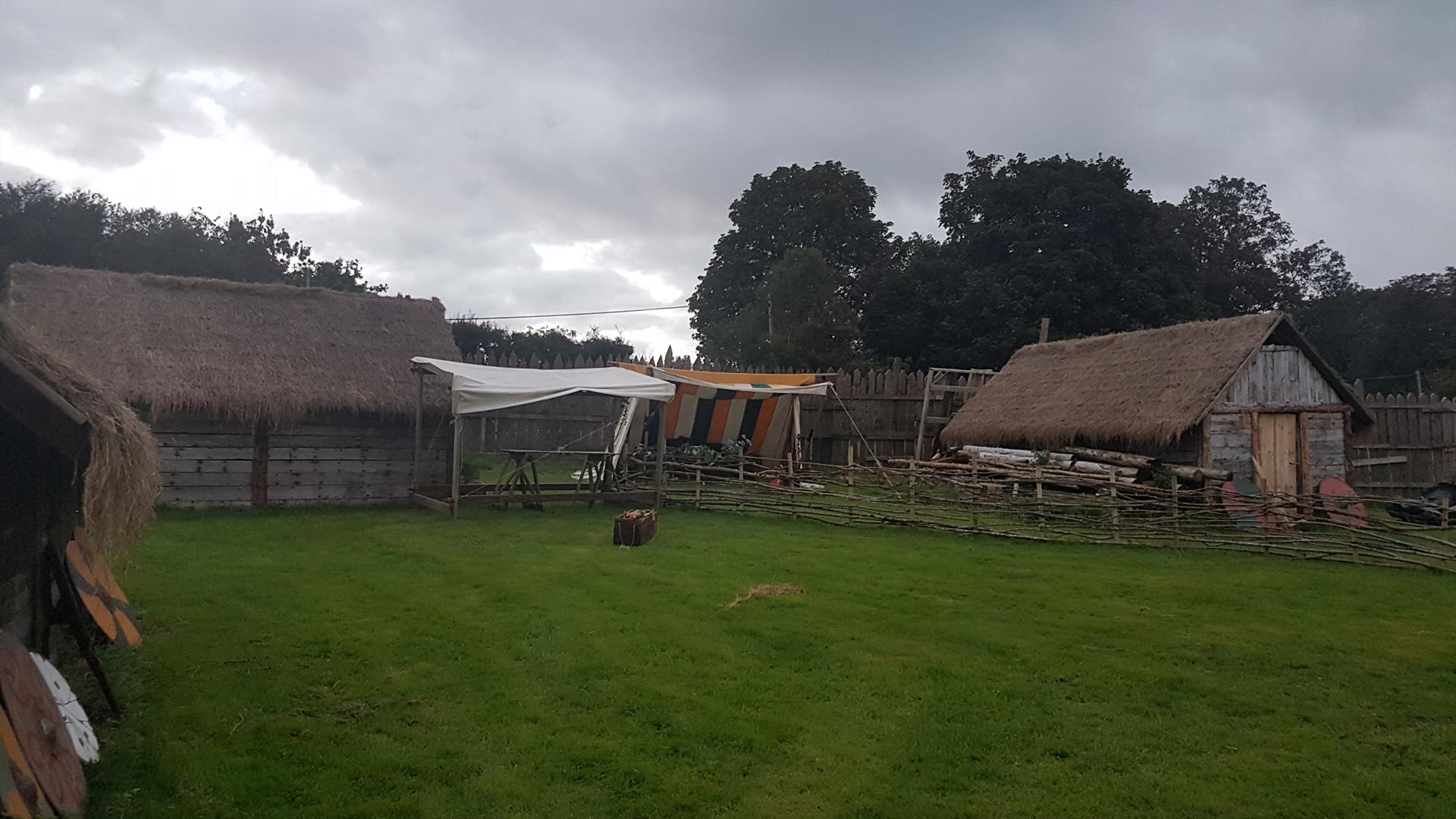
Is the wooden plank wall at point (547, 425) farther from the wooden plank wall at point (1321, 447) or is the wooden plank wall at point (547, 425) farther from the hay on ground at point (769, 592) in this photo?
the wooden plank wall at point (1321, 447)

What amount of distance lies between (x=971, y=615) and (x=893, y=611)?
0.58 metres

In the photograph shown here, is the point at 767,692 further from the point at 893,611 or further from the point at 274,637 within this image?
the point at 274,637

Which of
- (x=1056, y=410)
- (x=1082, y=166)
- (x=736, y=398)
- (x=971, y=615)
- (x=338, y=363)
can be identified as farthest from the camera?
(x=1082, y=166)

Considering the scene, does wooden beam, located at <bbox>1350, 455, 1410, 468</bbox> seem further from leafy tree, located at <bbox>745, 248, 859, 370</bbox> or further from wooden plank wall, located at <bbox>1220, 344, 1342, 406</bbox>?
leafy tree, located at <bbox>745, 248, 859, 370</bbox>

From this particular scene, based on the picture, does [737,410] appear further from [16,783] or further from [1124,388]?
[16,783]

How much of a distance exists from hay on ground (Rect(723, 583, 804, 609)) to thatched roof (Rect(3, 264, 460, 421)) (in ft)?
25.6

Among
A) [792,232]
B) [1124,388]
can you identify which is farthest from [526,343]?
[1124,388]

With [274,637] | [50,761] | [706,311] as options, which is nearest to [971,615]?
[274,637]

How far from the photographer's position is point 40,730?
3.39 m

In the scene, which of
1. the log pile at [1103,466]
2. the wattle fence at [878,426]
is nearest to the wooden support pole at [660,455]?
the wattle fence at [878,426]

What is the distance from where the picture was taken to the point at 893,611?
692 centimetres

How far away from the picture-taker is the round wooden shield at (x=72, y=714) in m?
3.78

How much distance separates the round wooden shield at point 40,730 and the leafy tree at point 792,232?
96.9ft

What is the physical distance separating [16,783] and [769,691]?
3.32 meters
